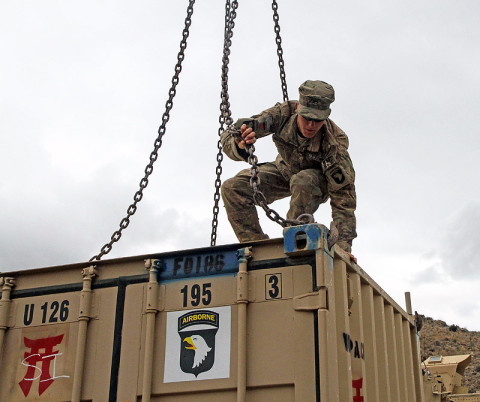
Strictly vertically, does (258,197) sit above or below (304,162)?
below

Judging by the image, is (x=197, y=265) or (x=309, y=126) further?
(x=309, y=126)

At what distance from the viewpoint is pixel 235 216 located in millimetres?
5996

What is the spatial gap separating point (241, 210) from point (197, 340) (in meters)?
1.98

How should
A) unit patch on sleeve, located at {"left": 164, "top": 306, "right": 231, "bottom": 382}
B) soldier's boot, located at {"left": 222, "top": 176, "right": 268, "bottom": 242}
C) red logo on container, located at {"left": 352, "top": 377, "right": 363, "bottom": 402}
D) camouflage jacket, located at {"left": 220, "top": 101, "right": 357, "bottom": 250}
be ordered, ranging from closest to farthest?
unit patch on sleeve, located at {"left": 164, "top": 306, "right": 231, "bottom": 382}, red logo on container, located at {"left": 352, "top": 377, "right": 363, "bottom": 402}, camouflage jacket, located at {"left": 220, "top": 101, "right": 357, "bottom": 250}, soldier's boot, located at {"left": 222, "top": 176, "right": 268, "bottom": 242}

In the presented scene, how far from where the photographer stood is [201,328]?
421 cm

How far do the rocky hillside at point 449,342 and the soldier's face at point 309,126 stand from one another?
32097 mm

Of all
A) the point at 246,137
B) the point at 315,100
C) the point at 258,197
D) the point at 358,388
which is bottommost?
the point at 358,388

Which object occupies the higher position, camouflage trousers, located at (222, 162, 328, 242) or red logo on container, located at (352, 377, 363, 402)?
camouflage trousers, located at (222, 162, 328, 242)

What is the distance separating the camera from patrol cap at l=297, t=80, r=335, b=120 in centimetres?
554

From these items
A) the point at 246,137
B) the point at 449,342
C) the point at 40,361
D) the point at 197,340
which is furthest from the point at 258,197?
the point at 449,342

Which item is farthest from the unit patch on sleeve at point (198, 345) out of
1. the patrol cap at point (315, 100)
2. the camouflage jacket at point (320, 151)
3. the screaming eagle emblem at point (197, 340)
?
the patrol cap at point (315, 100)

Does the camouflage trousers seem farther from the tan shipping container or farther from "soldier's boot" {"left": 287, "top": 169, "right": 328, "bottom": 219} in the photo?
the tan shipping container

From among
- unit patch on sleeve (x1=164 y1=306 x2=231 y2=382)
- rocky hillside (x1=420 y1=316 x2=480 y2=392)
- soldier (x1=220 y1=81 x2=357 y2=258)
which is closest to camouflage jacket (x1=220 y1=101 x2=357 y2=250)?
soldier (x1=220 y1=81 x2=357 y2=258)

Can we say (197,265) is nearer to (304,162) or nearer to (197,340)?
(197,340)
